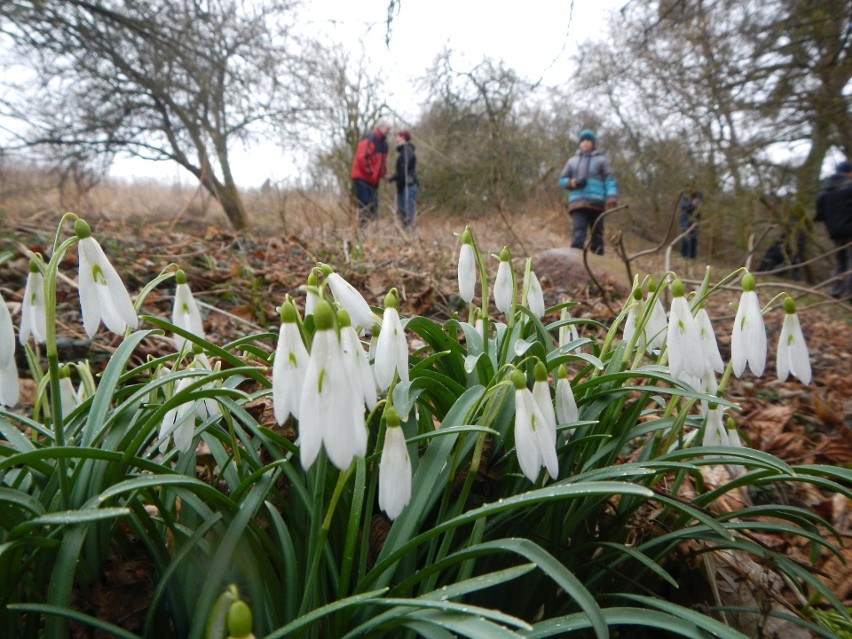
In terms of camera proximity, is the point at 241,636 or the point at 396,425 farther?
the point at 396,425

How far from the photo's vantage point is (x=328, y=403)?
32.5 inches

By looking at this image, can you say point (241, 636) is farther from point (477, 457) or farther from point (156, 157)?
point (156, 157)

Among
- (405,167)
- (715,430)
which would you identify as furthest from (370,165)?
(715,430)

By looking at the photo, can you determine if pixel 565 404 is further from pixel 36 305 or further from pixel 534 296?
pixel 36 305

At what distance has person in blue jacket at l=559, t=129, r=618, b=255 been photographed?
25.7ft

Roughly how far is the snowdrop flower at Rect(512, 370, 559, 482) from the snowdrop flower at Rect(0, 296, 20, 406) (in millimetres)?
983

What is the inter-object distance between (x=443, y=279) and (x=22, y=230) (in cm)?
338

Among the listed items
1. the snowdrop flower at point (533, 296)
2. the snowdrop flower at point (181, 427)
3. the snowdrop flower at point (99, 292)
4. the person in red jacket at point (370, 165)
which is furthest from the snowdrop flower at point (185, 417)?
the person in red jacket at point (370, 165)

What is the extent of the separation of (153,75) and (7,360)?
25.3ft

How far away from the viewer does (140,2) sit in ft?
20.7

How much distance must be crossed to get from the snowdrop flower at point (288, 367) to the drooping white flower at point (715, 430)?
1.12 m

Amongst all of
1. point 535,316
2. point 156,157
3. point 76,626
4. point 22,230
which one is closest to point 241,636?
point 76,626

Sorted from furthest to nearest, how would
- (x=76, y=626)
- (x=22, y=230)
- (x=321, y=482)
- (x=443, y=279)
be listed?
(x=443, y=279) < (x=22, y=230) < (x=76, y=626) < (x=321, y=482)

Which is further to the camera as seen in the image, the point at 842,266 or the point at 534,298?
the point at 842,266
